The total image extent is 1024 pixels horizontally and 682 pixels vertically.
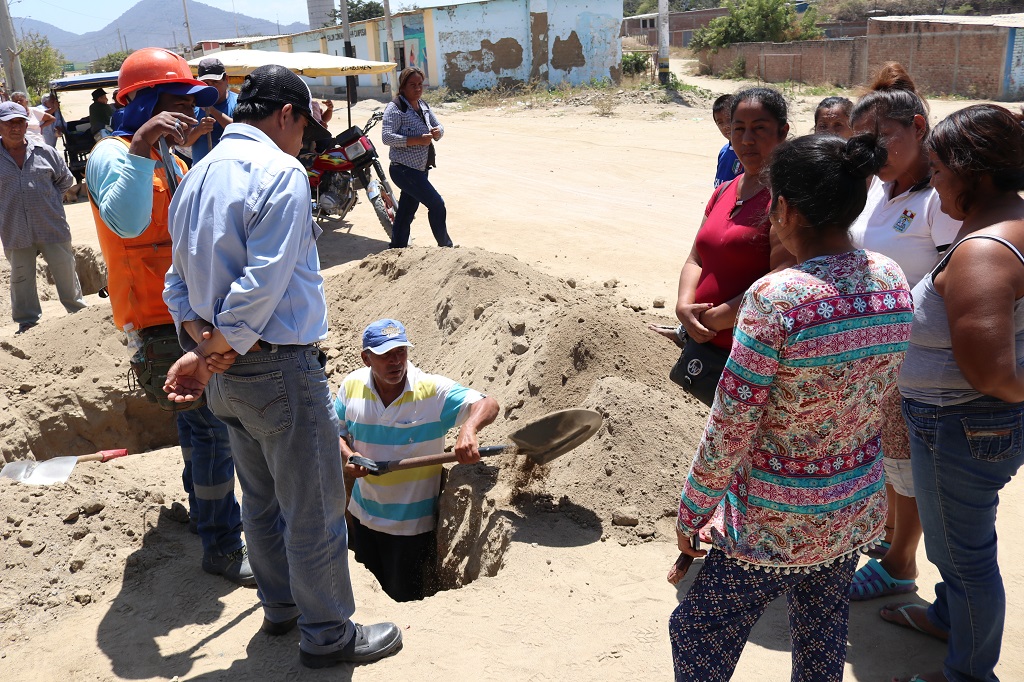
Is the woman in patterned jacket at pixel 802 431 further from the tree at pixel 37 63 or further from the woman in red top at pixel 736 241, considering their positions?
the tree at pixel 37 63

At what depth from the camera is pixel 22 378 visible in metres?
5.48

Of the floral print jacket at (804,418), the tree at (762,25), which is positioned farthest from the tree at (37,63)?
the floral print jacket at (804,418)

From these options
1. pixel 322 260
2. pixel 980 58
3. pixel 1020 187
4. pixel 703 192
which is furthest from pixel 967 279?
pixel 980 58

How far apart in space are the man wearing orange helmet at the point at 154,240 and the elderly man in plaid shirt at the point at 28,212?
441cm

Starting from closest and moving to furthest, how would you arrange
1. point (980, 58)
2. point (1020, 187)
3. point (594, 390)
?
point (1020, 187) < point (594, 390) < point (980, 58)

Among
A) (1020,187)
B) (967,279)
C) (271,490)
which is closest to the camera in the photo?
(967,279)

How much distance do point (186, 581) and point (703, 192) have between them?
8.91 m

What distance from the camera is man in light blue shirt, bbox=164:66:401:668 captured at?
2.25m

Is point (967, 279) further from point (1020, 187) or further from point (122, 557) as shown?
point (122, 557)

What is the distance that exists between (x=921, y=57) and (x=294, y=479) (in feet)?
84.5

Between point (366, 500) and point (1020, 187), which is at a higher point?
point (1020, 187)

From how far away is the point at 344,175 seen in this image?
859 cm

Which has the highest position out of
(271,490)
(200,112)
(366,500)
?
(200,112)

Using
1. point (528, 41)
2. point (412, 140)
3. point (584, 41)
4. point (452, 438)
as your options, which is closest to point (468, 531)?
point (452, 438)
